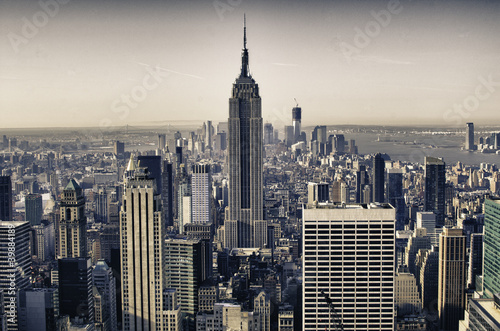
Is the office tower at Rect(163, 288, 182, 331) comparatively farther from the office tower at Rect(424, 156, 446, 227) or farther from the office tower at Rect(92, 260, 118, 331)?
the office tower at Rect(424, 156, 446, 227)

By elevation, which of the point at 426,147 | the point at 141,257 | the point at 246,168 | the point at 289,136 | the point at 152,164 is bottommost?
the point at 141,257

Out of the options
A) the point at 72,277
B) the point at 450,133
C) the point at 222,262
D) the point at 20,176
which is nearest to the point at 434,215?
the point at 450,133

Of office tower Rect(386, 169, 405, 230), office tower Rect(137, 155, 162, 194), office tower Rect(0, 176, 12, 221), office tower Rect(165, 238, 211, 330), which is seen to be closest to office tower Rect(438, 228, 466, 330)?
office tower Rect(386, 169, 405, 230)

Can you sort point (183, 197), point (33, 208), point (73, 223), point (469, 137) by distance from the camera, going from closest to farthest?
point (469, 137), point (73, 223), point (33, 208), point (183, 197)

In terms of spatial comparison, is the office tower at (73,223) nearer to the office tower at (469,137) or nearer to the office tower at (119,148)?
the office tower at (119,148)

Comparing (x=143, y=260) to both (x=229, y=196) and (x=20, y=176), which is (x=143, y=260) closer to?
(x=20, y=176)

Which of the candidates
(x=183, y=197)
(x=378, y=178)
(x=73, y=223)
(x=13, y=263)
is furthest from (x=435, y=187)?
(x=13, y=263)

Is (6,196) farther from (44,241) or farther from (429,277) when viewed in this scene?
(429,277)
